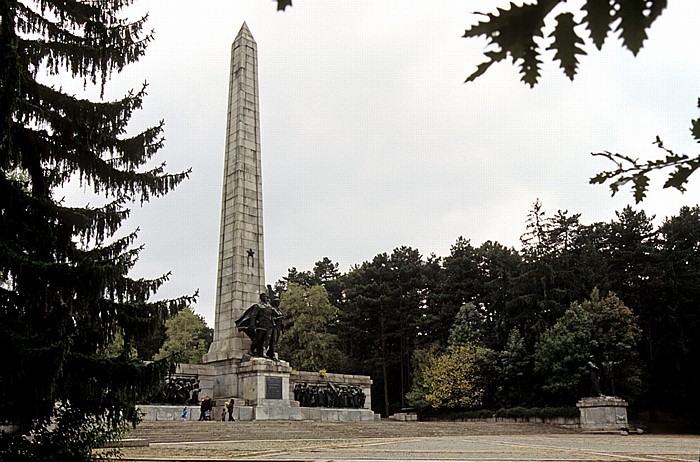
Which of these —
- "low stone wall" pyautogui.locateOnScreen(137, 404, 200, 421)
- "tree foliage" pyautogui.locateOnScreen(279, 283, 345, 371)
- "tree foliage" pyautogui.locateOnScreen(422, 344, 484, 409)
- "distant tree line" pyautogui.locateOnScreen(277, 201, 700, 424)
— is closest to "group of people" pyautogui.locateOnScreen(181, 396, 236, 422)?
"low stone wall" pyautogui.locateOnScreen(137, 404, 200, 421)

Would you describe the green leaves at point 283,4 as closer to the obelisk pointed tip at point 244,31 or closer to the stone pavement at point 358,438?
the stone pavement at point 358,438

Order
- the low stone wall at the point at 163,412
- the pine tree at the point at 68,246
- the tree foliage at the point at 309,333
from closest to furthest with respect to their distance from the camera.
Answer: the pine tree at the point at 68,246 < the low stone wall at the point at 163,412 < the tree foliage at the point at 309,333

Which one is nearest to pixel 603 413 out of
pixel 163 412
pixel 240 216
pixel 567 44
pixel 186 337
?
pixel 163 412

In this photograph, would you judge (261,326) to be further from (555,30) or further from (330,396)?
(555,30)

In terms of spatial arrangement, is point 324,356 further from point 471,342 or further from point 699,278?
point 699,278

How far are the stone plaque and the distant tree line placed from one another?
545 inches

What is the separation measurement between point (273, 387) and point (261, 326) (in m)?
2.40

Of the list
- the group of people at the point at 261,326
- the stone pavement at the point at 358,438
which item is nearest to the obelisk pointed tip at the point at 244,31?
the group of people at the point at 261,326

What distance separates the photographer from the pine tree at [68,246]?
716cm

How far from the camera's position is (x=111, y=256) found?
9.14m

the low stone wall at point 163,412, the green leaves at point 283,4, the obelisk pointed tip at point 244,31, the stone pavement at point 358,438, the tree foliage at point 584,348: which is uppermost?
the obelisk pointed tip at point 244,31

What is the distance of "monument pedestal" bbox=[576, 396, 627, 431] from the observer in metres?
23.9

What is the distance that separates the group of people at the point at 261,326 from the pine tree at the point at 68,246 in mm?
16063

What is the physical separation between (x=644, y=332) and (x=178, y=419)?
97.4 feet
